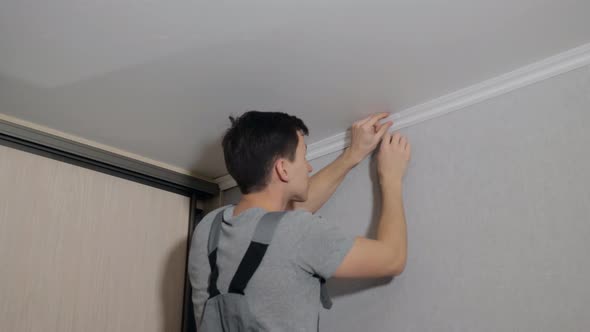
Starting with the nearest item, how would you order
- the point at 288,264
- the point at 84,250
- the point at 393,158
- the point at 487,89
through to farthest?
the point at 288,264, the point at 487,89, the point at 393,158, the point at 84,250

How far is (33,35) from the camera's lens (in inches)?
67.3

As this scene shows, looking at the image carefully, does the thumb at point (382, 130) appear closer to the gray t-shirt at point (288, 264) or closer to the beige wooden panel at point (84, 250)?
the gray t-shirt at point (288, 264)

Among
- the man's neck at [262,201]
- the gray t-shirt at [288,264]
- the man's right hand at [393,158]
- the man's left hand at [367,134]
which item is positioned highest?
the man's left hand at [367,134]

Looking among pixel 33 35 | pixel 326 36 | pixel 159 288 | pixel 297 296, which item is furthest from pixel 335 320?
pixel 33 35

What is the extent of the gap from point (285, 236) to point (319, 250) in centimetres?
10

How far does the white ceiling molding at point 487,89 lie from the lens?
5.87ft

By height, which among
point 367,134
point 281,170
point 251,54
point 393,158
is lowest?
point 281,170

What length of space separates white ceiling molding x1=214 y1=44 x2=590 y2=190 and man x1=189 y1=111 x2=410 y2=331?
0.33ft

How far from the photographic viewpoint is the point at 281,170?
5.84 feet

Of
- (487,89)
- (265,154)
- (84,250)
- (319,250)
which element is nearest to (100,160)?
(84,250)

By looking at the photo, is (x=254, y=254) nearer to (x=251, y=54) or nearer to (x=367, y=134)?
(x=251, y=54)

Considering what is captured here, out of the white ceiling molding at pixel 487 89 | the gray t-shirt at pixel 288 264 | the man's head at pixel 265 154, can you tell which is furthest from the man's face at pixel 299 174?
the white ceiling molding at pixel 487 89

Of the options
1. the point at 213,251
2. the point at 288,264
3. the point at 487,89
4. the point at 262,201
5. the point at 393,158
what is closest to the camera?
the point at 288,264

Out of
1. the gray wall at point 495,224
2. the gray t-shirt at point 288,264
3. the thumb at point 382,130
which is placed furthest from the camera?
the thumb at point 382,130
